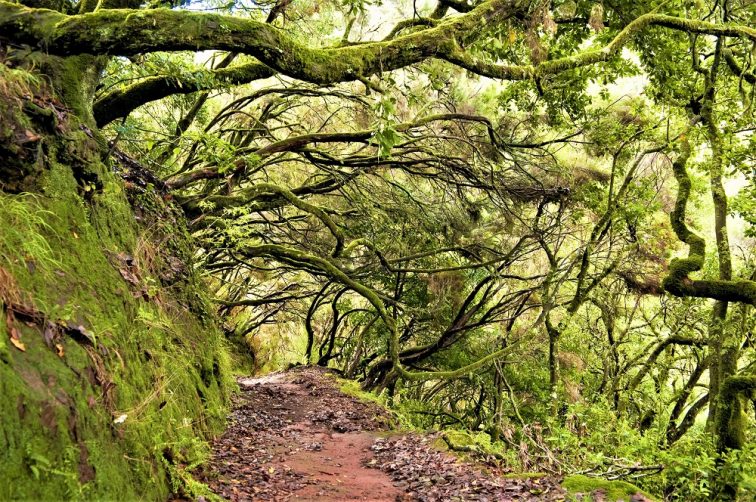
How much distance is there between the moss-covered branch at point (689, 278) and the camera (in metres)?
6.04

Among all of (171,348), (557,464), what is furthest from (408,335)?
(171,348)

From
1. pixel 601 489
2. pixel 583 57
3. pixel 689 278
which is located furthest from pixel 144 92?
pixel 689 278

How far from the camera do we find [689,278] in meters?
6.49

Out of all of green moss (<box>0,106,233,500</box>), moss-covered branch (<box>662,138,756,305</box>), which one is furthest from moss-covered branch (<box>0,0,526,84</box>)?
moss-covered branch (<box>662,138,756,305</box>)

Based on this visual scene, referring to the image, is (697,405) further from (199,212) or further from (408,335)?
(199,212)

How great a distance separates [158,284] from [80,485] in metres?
3.18

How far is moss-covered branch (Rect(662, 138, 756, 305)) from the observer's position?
604 cm

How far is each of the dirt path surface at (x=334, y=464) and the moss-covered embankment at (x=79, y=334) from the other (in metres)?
0.58

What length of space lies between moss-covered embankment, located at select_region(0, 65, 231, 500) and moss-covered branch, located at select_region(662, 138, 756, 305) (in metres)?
5.62

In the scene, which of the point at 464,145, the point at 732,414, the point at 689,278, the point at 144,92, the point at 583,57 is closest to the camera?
the point at 583,57

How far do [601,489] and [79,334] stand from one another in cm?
391

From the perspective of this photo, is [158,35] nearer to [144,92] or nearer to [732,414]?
[144,92]

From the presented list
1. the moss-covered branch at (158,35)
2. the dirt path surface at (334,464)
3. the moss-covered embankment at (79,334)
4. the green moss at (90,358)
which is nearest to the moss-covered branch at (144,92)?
the moss-covered embankment at (79,334)

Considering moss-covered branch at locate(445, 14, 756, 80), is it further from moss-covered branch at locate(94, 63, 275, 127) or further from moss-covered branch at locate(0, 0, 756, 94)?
moss-covered branch at locate(94, 63, 275, 127)
